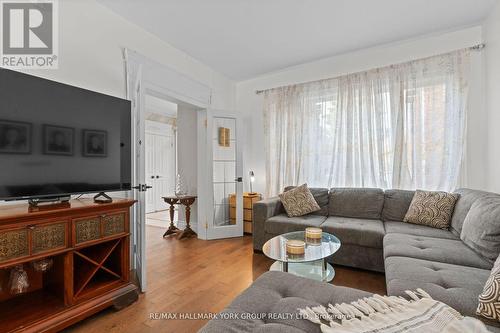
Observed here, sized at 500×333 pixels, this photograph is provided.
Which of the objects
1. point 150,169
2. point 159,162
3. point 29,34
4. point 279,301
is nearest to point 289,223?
point 279,301

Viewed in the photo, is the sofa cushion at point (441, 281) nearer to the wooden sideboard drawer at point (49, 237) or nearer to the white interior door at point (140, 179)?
the white interior door at point (140, 179)

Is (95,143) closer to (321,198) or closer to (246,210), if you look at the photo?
(246,210)

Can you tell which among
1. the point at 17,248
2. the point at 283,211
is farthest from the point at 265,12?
the point at 17,248

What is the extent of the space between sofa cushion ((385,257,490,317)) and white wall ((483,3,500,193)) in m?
1.67

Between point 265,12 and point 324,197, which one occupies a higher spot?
point 265,12

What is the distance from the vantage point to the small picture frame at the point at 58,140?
1.62 m

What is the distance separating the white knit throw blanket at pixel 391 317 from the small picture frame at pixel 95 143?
185 centimetres

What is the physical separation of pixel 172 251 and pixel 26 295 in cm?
159

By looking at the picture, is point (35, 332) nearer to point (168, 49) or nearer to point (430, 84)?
point (168, 49)

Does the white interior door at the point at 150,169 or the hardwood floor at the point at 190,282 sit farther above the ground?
the white interior door at the point at 150,169

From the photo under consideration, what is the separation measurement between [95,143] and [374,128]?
323 centimetres

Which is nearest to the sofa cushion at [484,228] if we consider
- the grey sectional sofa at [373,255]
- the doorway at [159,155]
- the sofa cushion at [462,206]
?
the grey sectional sofa at [373,255]

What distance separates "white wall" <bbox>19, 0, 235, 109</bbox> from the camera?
6.80 feet

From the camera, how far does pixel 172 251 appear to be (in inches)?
125
